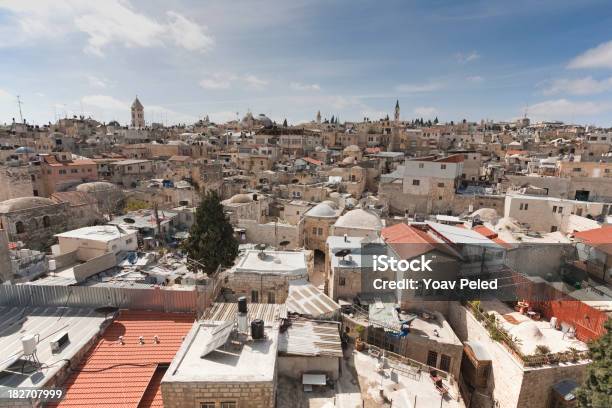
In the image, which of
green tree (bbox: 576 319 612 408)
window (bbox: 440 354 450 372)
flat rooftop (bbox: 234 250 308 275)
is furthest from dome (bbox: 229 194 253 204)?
green tree (bbox: 576 319 612 408)

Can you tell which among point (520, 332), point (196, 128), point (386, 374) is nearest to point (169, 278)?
point (386, 374)

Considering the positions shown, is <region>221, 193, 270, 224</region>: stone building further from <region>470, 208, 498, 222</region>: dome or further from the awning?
<region>470, 208, 498, 222</region>: dome

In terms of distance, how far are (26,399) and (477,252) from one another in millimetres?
18417

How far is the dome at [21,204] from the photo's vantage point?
80.6ft

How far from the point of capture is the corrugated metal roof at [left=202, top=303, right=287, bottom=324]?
1241 centimetres

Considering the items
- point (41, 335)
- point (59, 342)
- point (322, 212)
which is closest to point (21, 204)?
point (41, 335)

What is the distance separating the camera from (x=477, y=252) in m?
17.0

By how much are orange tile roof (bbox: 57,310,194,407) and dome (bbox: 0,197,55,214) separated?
2032cm

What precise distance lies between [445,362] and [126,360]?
1224 cm

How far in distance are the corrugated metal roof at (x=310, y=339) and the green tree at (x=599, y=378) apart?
7.70 m

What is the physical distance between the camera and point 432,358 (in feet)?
45.3

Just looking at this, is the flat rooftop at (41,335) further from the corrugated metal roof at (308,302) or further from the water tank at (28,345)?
the corrugated metal roof at (308,302)

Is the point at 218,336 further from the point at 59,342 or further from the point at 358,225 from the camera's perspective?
the point at 358,225

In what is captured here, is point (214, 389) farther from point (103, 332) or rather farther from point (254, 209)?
point (254, 209)
